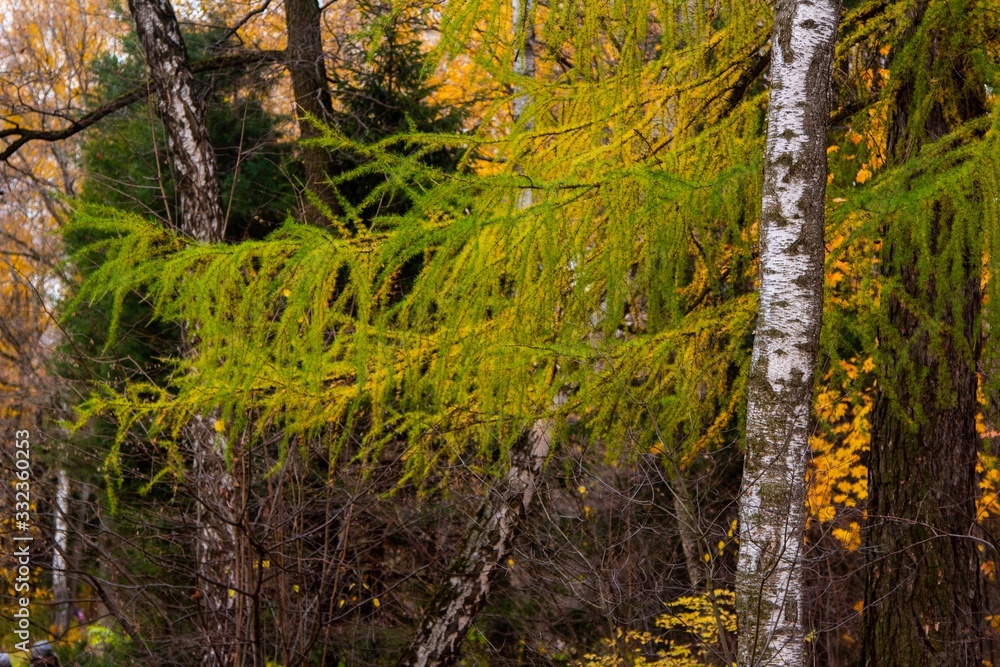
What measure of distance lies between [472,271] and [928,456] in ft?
9.49

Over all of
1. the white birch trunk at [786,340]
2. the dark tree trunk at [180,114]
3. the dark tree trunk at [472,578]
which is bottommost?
the dark tree trunk at [472,578]

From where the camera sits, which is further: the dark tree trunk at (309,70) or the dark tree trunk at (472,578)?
the dark tree trunk at (309,70)

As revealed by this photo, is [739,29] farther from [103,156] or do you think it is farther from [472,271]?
[103,156]

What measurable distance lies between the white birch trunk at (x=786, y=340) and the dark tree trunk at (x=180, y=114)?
5264 millimetres

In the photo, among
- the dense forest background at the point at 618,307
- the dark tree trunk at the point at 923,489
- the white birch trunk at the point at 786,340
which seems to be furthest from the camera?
the dark tree trunk at the point at 923,489

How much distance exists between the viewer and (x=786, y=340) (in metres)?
3.60

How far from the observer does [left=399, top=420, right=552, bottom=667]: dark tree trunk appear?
22.2 feet

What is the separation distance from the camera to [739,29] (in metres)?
4.63

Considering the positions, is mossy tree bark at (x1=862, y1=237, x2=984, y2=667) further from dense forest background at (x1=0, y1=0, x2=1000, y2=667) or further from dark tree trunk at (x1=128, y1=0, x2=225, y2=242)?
dark tree trunk at (x1=128, y1=0, x2=225, y2=242)

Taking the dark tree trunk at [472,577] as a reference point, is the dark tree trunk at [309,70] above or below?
above

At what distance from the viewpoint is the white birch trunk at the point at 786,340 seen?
3568 mm

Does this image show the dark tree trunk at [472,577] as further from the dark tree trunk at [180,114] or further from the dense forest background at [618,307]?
the dark tree trunk at [180,114]

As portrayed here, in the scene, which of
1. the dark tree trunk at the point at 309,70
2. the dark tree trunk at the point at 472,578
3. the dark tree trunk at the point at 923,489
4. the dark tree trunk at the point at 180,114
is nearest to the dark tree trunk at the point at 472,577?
the dark tree trunk at the point at 472,578

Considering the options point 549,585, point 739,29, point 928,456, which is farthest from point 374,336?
Answer: point 549,585
